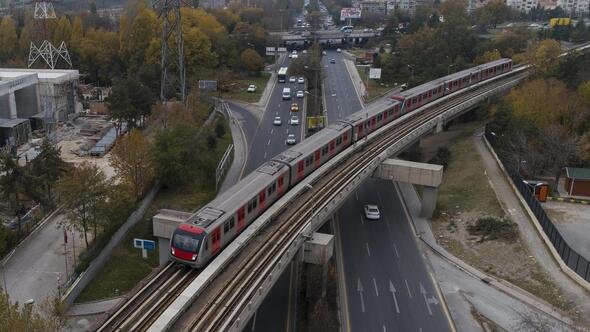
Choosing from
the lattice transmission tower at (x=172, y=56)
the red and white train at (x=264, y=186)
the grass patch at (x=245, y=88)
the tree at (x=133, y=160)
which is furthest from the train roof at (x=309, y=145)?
the grass patch at (x=245, y=88)

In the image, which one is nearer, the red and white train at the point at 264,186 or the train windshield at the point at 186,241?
the train windshield at the point at 186,241

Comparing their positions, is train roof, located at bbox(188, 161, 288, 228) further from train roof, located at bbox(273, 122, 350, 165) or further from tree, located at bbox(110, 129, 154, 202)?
tree, located at bbox(110, 129, 154, 202)

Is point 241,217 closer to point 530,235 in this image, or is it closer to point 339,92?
point 530,235

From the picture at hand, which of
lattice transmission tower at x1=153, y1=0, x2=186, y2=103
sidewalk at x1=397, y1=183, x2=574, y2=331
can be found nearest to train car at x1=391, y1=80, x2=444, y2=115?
sidewalk at x1=397, y1=183, x2=574, y2=331

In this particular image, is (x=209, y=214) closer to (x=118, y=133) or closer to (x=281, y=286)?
(x=281, y=286)

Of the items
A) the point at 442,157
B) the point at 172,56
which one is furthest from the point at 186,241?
the point at 172,56

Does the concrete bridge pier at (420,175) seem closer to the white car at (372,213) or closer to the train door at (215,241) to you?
the white car at (372,213)
